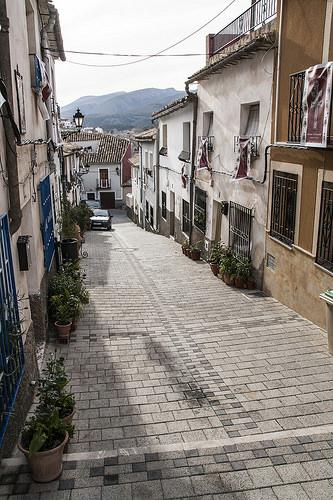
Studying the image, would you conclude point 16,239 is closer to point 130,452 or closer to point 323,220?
point 130,452

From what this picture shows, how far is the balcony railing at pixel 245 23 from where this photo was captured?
10.1 m

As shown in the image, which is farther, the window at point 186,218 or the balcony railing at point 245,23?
the window at point 186,218

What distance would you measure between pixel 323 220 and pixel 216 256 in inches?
210

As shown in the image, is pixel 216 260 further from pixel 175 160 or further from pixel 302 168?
pixel 175 160

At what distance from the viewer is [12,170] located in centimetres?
517

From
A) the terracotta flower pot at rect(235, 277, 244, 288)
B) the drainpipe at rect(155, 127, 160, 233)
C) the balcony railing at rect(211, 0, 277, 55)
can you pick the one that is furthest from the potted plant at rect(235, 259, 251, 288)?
the drainpipe at rect(155, 127, 160, 233)

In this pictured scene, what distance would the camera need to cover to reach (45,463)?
14.3 feet

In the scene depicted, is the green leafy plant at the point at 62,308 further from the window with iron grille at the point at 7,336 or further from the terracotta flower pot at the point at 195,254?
the terracotta flower pot at the point at 195,254

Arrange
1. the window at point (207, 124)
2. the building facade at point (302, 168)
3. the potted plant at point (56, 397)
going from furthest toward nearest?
1. the window at point (207, 124)
2. the building facade at point (302, 168)
3. the potted plant at point (56, 397)

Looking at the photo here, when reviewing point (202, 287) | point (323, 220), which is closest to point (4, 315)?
point (323, 220)

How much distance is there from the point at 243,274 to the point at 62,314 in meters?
5.37

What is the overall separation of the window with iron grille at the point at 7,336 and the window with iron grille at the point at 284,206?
20.3 ft

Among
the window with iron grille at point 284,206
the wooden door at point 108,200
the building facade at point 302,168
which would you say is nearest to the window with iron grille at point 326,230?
the building facade at point 302,168

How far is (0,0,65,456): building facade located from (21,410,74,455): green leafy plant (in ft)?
0.81
